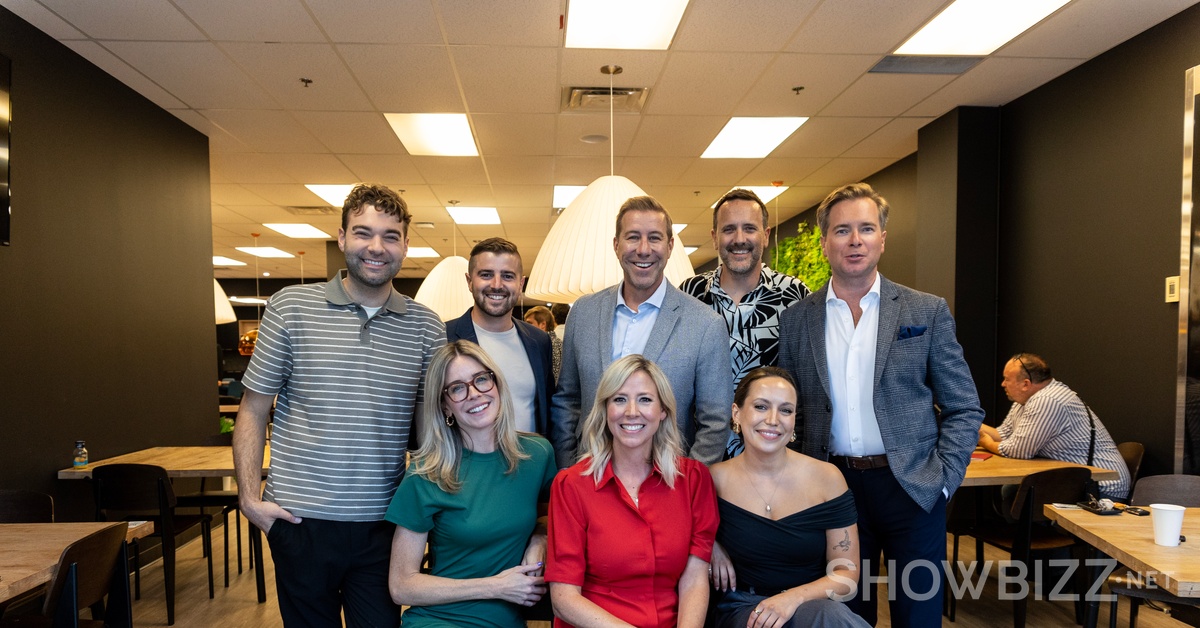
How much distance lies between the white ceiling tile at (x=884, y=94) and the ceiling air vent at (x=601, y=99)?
1494mm

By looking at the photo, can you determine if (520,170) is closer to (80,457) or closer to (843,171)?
(843,171)

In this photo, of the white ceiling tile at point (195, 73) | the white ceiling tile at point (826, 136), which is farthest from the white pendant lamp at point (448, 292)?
the white ceiling tile at point (826, 136)

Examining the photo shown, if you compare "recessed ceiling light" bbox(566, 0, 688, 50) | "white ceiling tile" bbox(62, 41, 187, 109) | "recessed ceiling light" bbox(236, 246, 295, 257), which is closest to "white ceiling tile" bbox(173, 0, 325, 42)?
"white ceiling tile" bbox(62, 41, 187, 109)

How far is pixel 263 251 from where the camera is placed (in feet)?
42.9

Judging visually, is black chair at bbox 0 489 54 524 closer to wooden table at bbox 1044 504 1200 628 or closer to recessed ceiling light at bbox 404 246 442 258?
wooden table at bbox 1044 504 1200 628

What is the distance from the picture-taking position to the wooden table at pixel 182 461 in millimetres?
4102

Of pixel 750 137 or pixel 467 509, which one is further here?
pixel 750 137

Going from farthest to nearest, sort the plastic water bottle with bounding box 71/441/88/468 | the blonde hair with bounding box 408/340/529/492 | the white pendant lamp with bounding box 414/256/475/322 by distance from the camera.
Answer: the white pendant lamp with bounding box 414/256/475/322, the plastic water bottle with bounding box 71/441/88/468, the blonde hair with bounding box 408/340/529/492

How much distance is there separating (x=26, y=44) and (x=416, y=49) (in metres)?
2.11

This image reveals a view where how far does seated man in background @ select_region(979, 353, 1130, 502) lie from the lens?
397 cm

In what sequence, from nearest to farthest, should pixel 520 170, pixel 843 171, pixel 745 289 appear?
pixel 745 289, pixel 520 170, pixel 843 171

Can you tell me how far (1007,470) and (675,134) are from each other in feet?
12.0

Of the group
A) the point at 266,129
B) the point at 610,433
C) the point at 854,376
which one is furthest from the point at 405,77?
the point at 854,376

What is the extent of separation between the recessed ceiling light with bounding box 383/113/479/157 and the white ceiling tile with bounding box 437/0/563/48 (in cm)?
147
